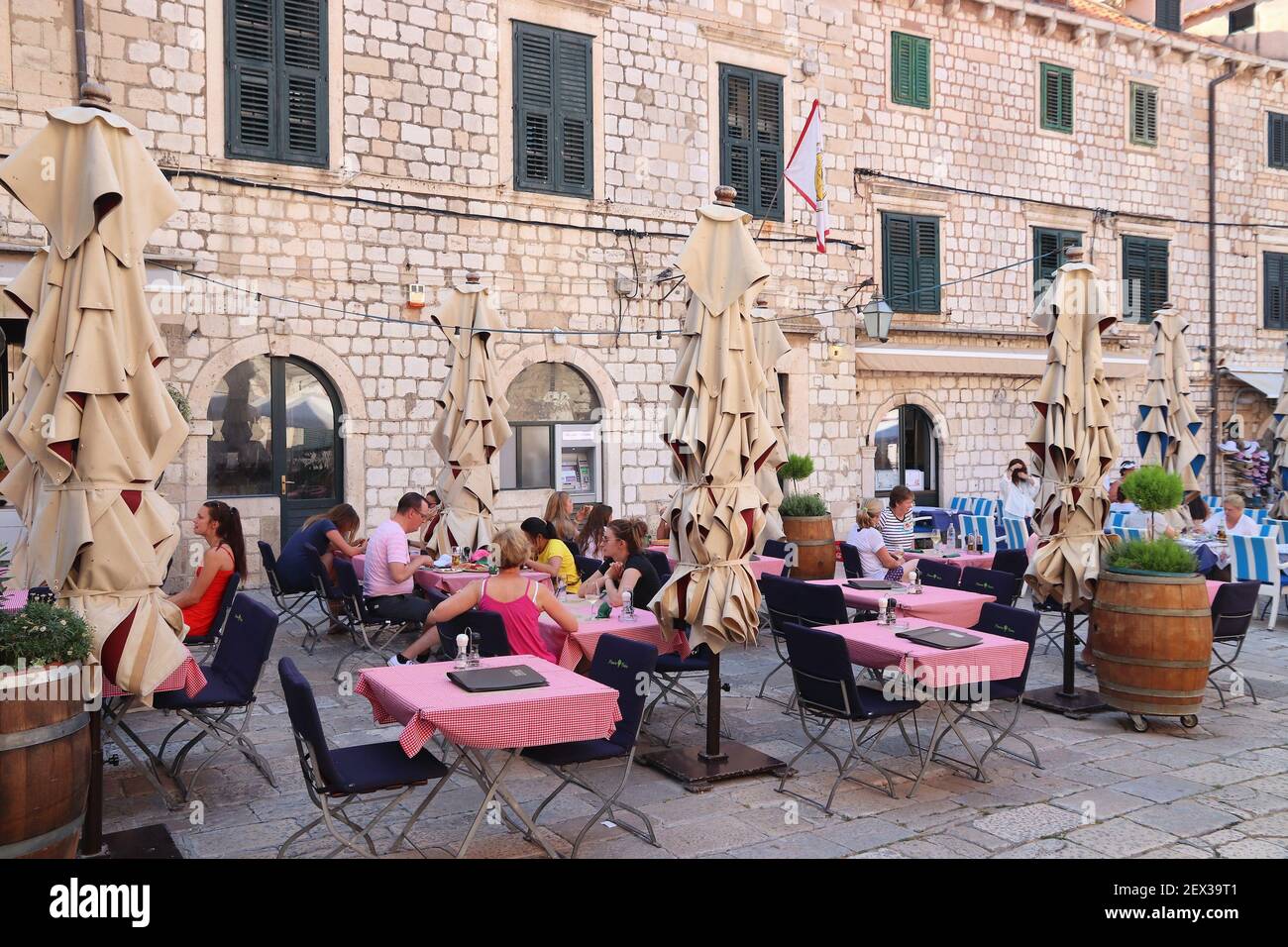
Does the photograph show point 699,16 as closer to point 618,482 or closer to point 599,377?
point 599,377

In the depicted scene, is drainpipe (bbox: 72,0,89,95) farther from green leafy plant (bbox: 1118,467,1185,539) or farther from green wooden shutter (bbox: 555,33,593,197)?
green leafy plant (bbox: 1118,467,1185,539)

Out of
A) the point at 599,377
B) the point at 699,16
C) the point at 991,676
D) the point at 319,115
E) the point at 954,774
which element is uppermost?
the point at 699,16

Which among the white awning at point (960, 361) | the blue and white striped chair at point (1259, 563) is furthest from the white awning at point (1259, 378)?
the blue and white striped chair at point (1259, 563)

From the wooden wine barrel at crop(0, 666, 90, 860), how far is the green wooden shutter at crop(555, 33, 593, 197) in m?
10.8

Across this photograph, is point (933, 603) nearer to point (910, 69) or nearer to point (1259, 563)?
point (1259, 563)

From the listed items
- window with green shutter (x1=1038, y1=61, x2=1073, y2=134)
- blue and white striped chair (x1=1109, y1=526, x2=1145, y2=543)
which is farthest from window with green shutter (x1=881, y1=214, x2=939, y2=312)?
blue and white striped chair (x1=1109, y1=526, x2=1145, y2=543)

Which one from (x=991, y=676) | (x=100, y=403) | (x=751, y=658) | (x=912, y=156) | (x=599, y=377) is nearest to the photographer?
(x=100, y=403)

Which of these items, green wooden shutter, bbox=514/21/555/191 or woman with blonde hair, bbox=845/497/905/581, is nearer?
woman with blonde hair, bbox=845/497/905/581

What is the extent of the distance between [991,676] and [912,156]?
44.1ft

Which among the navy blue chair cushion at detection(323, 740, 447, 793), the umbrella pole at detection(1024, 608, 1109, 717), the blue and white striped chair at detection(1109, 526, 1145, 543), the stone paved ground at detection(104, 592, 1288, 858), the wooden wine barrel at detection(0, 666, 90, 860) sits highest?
the blue and white striped chair at detection(1109, 526, 1145, 543)

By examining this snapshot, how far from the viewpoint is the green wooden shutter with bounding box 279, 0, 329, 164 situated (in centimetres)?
1159
